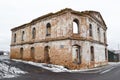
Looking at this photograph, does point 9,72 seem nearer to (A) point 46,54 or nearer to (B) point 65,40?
(B) point 65,40

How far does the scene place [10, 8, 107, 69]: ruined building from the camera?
18.0 meters

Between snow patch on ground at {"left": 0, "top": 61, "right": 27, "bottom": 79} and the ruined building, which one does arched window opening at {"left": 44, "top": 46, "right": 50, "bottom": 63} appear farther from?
snow patch on ground at {"left": 0, "top": 61, "right": 27, "bottom": 79}

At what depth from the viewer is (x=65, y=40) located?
59.1 feet

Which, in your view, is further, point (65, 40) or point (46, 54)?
point (46, 54)

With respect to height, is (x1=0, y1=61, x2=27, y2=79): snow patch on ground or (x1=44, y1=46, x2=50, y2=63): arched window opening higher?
(x1=44, y1=46, x2=50, y2=63): arched window opening

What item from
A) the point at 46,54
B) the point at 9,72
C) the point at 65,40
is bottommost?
the point at 9,72

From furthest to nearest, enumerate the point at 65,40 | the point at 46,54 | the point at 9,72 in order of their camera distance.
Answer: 1. the point at 46,54
2. the point at 65,40
3. the point at 9,72

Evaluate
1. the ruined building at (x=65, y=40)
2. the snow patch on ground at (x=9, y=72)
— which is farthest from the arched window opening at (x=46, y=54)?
the snow patch on ground at (x=9, y=72)

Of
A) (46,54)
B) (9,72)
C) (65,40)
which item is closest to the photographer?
(9,72)

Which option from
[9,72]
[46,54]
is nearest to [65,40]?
[46,54]

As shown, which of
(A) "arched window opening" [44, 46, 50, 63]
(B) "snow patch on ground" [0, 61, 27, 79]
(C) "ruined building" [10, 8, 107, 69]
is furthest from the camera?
(A) "arched window opening" [44, 46, 50, 63]

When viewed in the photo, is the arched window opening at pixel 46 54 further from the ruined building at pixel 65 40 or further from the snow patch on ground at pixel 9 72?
the snow patch on ground at pixel 9 72

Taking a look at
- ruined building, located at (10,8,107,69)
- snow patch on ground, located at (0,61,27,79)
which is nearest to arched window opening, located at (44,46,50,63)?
ruined building, located at (10,8,107,69)

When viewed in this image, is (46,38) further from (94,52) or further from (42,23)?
(94,52)
